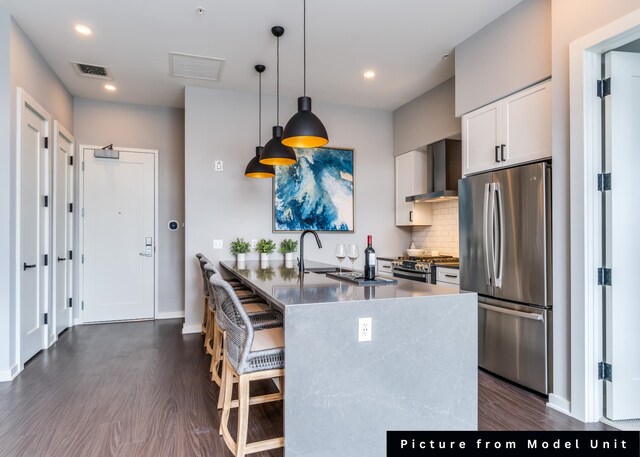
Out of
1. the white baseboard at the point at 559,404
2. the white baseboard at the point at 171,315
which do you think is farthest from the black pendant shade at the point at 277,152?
the white baseboard at the point at 171,315

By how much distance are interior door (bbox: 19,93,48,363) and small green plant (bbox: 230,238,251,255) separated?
75.2 inches

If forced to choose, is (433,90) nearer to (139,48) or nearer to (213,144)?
(213,144)

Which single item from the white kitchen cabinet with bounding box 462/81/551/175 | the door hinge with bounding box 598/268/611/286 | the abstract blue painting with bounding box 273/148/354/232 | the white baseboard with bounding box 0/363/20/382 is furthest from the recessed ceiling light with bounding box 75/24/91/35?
the door hinge with bounding box 598/268/611/286

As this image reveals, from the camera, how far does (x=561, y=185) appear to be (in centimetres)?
268

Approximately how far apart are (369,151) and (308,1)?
270cm

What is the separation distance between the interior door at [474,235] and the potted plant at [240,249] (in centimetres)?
245

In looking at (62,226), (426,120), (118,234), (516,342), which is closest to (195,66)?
(62,226)

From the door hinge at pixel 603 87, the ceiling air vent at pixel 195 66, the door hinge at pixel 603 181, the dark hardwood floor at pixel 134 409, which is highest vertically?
the ceiling air vent at pixel 195 66

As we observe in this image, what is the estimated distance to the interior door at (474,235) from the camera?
3312 mm

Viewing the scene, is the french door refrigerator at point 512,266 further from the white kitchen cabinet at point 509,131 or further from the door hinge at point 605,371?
the door hinge at point 605,371

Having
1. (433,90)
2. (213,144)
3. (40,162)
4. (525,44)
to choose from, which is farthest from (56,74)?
(525,44)

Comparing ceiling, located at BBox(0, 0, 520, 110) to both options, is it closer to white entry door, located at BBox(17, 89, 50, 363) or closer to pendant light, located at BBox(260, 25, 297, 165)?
pendant light, located at BBox(260, 25, 297, 165)

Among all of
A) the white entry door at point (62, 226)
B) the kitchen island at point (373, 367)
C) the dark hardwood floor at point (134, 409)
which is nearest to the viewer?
the kitchen island at point (373, 367)

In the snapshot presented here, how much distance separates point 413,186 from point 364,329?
3615mm
